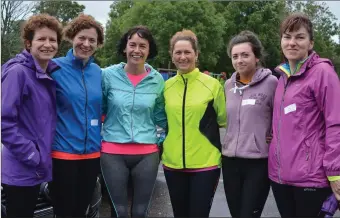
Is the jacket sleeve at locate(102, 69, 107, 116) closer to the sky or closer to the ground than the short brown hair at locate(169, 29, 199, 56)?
closer to the ground

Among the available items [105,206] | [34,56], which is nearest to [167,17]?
[105,206]

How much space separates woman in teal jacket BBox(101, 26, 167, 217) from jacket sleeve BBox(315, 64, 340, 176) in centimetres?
153

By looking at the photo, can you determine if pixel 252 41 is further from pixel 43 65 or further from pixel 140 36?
pixel 43 65

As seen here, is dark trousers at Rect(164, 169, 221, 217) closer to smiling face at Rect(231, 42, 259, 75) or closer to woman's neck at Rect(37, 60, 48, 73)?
smiling face at Rect(231, 42, 259, 75)

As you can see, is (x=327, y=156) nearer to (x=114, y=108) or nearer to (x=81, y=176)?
(x=114, y=108)

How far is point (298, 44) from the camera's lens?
122 inches

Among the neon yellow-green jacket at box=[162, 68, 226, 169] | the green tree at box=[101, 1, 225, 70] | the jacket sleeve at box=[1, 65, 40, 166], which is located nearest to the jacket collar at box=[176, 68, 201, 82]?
the neon yellow-green jacket at box=[162, 68, 226, 169]

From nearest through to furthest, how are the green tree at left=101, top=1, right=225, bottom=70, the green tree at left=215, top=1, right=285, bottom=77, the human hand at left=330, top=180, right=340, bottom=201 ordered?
the human hand at left=330, top=180, right=340, bottom=201
the green tree at left=101, top=1, right=225, bottom=70
the green tree at left=215, top=1, right=285, bottom=77

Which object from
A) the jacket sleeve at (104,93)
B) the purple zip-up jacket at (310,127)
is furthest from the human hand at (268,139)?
the jacket sleeve at (104,93)

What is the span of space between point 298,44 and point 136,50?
4.94 ft

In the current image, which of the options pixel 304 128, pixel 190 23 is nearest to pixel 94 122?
pixel 304 128

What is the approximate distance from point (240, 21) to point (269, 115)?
1322 inches

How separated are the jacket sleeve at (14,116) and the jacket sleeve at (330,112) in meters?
2.35

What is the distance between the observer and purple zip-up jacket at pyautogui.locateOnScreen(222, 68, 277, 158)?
11.1 ft
